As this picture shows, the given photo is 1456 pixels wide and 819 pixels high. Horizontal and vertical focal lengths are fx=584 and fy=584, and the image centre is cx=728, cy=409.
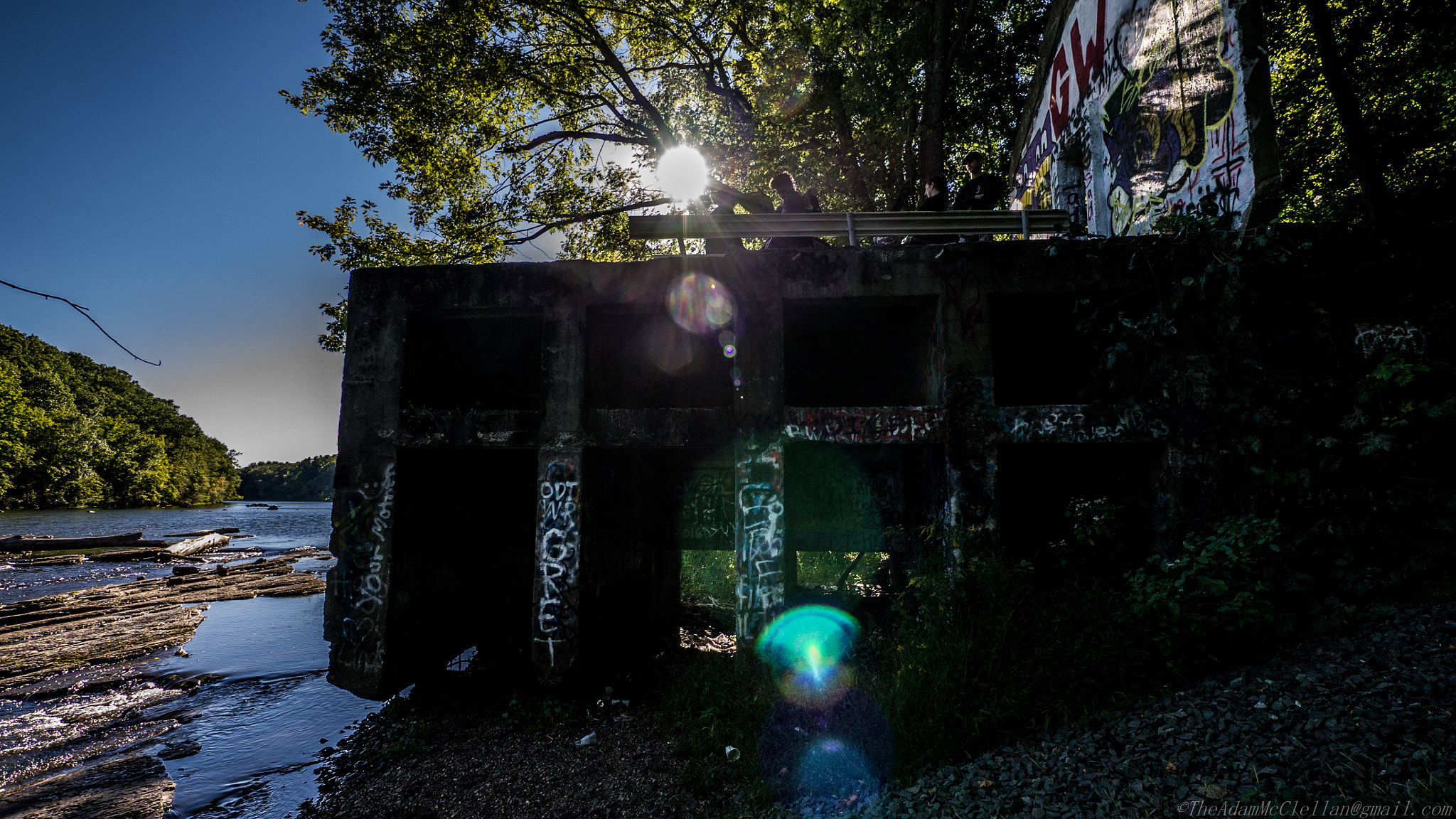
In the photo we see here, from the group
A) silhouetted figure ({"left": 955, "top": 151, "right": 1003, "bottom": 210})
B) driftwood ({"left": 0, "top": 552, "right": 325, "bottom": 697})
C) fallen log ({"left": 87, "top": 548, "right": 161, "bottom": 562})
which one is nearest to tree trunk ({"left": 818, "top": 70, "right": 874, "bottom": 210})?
silhouetted figure ({"left": 955, "top": 151, "right": 1003, "bottom": 210})

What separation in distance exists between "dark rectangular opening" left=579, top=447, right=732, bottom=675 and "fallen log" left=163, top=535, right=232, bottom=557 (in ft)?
70.6

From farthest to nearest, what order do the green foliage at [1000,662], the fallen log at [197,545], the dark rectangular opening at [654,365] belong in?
the fallen log at [197,545], the dark rectangular opening at [654,365], the green foliage at [1000,662]

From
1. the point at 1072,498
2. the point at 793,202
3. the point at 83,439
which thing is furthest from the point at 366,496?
the point at 83,439

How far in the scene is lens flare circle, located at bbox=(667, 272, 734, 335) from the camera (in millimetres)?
6039

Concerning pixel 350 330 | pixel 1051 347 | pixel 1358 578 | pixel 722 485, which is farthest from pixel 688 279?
pixel 1358 578

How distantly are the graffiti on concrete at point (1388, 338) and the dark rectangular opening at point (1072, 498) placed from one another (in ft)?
5.88

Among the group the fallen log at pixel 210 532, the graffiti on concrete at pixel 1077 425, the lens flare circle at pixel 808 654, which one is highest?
the graffiti on concrete at pixel 1077 425

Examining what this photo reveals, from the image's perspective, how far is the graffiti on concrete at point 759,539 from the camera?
18.8ft

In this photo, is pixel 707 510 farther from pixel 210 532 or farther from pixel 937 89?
pixel 210 532

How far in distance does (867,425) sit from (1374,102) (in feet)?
54.1

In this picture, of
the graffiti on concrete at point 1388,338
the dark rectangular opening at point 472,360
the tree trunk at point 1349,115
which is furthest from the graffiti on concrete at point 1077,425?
the tree trunk at point 1349,115

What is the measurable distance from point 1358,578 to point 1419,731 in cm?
176

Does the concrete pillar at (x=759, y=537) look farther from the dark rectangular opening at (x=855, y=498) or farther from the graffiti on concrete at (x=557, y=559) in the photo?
the graffiti on concrete at (x=557, y=559)

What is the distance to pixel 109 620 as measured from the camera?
1074 cm
